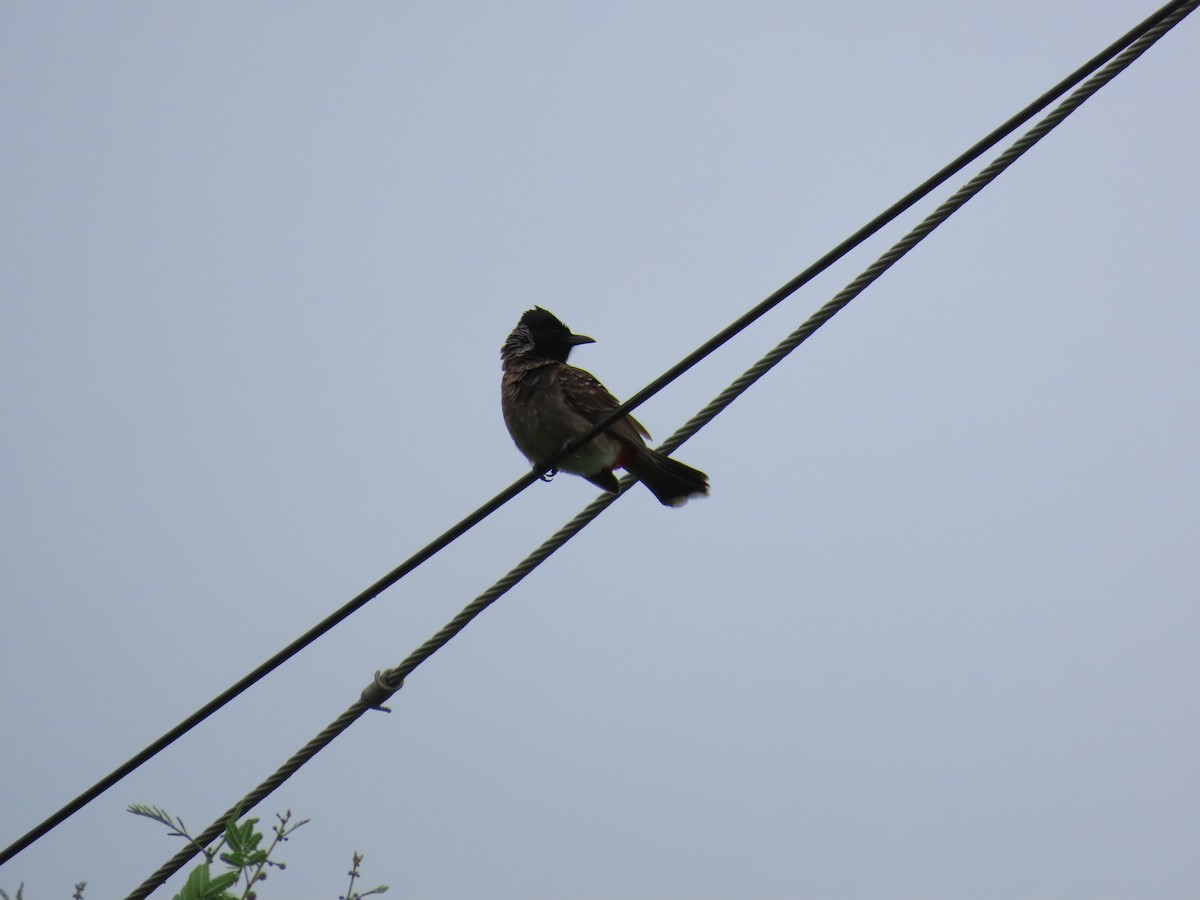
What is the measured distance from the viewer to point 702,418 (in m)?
3.95

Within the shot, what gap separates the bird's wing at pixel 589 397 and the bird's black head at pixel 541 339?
16.4 inches

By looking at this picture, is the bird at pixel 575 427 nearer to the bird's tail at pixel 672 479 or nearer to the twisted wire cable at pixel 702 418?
the bird's tail at pixel 672 479

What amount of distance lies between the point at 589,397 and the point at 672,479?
0.73 metres

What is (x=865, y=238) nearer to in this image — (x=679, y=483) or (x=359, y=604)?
(x=359, y=604)

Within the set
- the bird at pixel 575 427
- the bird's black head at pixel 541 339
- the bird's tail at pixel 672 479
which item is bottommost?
the bird's tail at pixel 672 479

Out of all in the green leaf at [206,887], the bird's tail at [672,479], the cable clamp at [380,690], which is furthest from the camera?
the bird's tail at [672,479]

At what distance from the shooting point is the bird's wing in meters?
6.54

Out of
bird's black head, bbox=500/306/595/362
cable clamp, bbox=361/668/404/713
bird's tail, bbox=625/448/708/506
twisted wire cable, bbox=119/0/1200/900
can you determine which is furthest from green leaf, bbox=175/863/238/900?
bird's black head, bbox=500/306/595/362

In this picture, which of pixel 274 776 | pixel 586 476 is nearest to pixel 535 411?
pixel 586 476

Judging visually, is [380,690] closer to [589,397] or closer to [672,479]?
[672,479]

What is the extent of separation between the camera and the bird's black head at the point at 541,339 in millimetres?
7316


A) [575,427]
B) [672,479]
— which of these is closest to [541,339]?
[575,427]

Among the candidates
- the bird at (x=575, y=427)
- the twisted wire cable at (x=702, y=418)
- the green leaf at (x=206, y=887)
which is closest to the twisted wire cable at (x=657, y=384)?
the twisted wire cable at (x=702, y=418)

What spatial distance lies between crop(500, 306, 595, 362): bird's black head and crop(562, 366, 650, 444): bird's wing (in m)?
0.42
